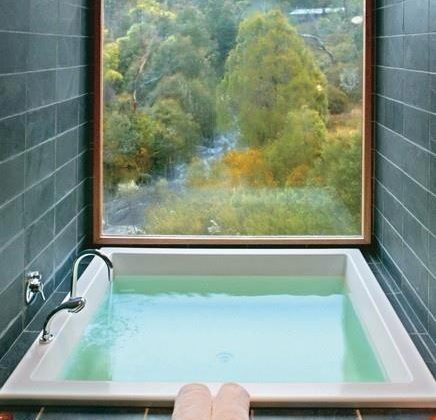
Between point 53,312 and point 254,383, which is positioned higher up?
point 53,312

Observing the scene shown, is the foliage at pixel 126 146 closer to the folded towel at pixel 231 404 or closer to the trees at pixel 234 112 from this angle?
the trees at pixel 234 112

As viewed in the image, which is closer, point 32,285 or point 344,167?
point 32,285

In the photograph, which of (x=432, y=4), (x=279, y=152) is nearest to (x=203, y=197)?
(x=279, y=152)

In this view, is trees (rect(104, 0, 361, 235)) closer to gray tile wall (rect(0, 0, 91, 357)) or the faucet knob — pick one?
gray tile wall (rect(0, 0, 91, 357))

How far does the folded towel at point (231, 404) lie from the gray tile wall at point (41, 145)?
96 centimetres

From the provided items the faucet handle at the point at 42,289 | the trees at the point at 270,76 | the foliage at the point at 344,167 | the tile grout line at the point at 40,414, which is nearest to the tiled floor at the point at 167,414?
the tile grout line at the point at 40,414

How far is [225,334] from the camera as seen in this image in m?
3.20

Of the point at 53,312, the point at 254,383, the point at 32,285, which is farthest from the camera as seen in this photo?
the point at 32,285

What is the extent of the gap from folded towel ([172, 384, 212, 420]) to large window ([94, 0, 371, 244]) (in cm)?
216

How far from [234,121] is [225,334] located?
58.2 inches

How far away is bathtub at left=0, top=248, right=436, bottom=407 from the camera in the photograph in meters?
2.25

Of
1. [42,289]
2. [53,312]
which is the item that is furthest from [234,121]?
[53,312]

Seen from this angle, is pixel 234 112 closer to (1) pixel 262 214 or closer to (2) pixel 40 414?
(1) pixel 262 214

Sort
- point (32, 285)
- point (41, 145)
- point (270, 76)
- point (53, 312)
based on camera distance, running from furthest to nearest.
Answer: point (270, 76) < point (41, 145) < point (32, 285) < point (53, 312)
